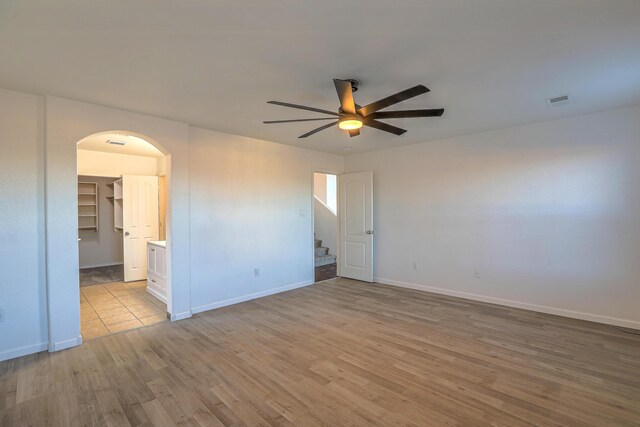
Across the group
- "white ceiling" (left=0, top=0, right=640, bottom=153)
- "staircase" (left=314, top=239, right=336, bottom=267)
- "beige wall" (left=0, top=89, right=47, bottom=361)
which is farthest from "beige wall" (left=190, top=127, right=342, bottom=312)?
"beige wall" (left=0, top=89, right=47, bottom=361)

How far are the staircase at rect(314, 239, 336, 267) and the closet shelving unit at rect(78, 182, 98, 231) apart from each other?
529cm

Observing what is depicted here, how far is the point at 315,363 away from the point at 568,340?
2789 millimetres

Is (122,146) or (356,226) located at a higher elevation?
(122,146)

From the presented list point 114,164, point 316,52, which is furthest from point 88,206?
point 316,52

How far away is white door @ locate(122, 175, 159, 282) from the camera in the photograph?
5.86 metres

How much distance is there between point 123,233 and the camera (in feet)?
19.5

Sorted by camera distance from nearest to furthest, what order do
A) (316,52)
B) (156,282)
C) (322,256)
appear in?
(316,52), (156,282), (322,256)

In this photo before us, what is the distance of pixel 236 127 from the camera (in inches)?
165

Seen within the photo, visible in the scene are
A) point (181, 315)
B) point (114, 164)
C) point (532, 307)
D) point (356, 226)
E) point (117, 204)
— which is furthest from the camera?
point (117, 204)

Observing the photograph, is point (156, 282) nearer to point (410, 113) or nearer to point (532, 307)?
point (410, 113)

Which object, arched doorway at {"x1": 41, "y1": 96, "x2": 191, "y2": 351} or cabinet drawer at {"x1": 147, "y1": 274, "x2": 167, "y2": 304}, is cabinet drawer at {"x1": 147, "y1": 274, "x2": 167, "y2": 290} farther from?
arched doorway at {"x1": 41, "y1": 96, "x2": 191, "y2": 351}

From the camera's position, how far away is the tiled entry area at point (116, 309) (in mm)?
3623

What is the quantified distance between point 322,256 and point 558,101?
5.31 metres

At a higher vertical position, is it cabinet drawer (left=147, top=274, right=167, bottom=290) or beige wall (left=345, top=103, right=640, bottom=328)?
beige wall (left=345, top=103, right=640, bottom=328)
